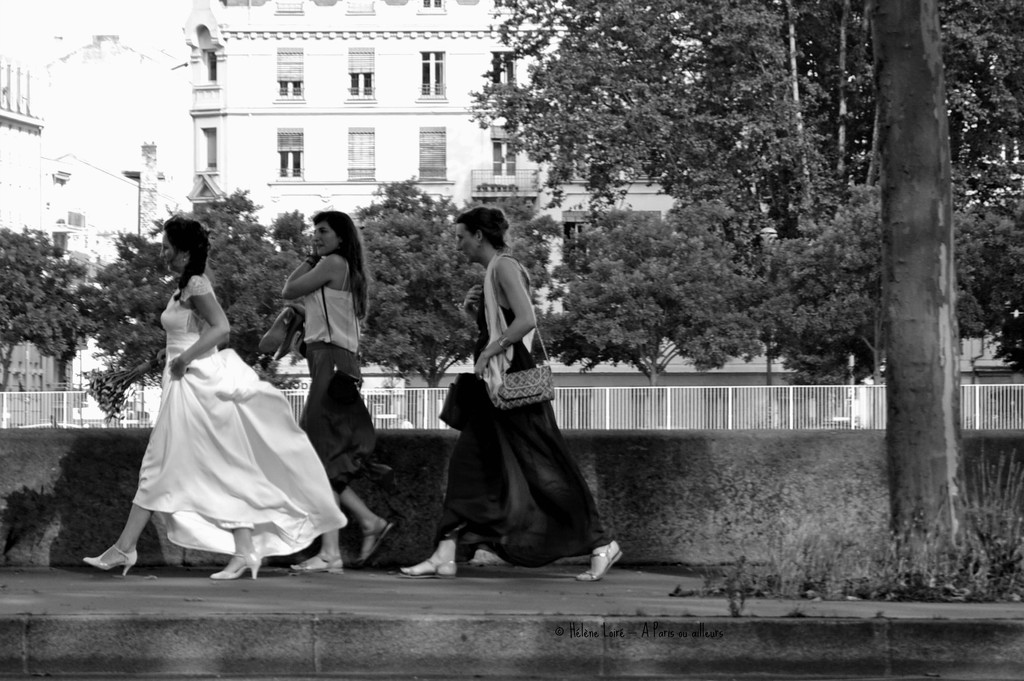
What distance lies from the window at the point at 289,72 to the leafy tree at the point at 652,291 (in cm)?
1978

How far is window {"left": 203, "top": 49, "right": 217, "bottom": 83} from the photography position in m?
71.2

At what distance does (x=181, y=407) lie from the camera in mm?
9586

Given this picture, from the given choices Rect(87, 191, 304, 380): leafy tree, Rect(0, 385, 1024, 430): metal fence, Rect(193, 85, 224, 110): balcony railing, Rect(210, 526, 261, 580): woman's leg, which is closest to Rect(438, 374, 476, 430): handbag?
Rect(210, 526, 261, 580): woman's leg

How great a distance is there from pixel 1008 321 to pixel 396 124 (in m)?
25.6

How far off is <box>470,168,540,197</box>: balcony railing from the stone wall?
186 feet

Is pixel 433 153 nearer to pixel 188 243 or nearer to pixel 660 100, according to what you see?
pixel 660 100

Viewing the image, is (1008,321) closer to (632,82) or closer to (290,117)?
(632,82)

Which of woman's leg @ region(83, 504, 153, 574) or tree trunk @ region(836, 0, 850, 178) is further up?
tree trunk @ region(836, 0, 850, 178)

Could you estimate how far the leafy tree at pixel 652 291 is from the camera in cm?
5272

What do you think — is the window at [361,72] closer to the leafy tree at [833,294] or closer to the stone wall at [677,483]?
the leafy tree at [833,294]

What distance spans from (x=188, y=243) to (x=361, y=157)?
60926 millimetres

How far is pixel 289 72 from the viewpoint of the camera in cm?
7044

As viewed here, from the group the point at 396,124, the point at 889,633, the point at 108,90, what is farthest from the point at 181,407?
the point at 108,90

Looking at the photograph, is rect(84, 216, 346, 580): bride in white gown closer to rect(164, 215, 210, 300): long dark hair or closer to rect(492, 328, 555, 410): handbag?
rect(164, 215, 210, 300): long dark hair
